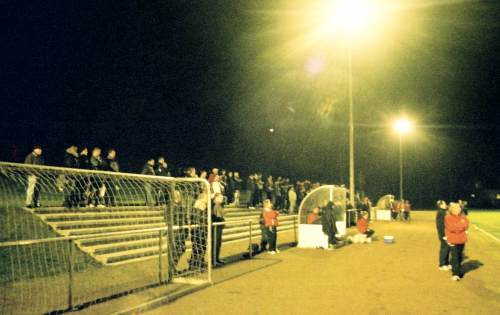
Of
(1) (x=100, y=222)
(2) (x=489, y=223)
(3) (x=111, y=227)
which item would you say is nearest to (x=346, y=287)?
(3) (x=111, y=227)

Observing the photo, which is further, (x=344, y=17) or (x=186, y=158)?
(x=186, y=158)

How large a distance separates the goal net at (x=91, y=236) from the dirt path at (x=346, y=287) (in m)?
1.13

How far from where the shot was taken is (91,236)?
7.43m

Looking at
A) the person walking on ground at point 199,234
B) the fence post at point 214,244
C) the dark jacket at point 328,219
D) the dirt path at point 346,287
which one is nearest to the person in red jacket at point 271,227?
the dirt path at point 346,287

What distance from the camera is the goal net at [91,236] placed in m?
8.27

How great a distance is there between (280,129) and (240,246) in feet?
128

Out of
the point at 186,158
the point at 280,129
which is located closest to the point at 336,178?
the point at 280,129

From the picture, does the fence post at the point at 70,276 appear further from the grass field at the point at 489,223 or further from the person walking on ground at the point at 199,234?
the grass field at the point at 489,223

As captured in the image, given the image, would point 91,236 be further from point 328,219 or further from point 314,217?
point 314,217

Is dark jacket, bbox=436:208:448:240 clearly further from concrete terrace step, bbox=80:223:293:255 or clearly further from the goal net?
concrete terrace step, bbox=80:223:293:255

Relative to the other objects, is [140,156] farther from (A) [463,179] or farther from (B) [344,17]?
(A) [463,179]

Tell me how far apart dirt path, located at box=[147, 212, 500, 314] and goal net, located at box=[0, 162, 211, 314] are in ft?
3.70

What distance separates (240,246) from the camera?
17250mm

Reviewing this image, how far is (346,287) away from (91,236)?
205 inches
